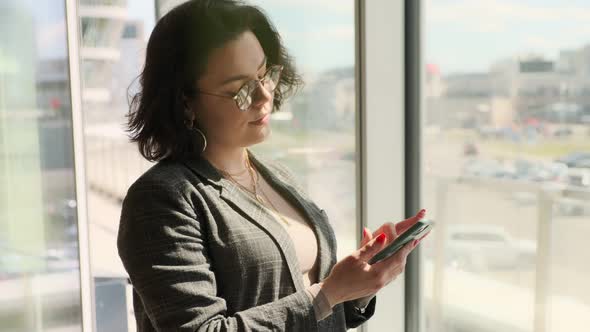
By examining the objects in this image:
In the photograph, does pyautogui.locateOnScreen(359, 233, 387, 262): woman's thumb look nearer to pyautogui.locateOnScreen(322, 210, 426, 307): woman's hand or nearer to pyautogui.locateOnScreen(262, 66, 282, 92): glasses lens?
pyautogui.locateOnScreen(322, 210, 426, 307): woman's hand

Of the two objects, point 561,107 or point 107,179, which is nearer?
point 561,107

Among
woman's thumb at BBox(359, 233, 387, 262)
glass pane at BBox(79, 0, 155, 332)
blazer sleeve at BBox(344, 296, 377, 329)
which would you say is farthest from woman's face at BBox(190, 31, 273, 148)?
glass pane at BBox(79, 0, 155, 332)

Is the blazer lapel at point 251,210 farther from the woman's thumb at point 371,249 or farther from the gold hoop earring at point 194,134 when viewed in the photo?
the woman's thumb at point 371,249

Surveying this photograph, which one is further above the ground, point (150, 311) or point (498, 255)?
point (150, 311)

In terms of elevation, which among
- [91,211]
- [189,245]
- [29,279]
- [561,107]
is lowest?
[29,279]

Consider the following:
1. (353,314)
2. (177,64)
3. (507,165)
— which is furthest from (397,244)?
(507,165)

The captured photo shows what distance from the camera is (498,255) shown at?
7.61 ft

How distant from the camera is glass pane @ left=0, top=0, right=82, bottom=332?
8.05 feet

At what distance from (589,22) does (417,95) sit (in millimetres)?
769

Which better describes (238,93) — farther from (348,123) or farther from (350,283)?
(348,123)

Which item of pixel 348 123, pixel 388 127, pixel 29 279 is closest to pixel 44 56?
pixel 29 279

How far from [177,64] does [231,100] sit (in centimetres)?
13

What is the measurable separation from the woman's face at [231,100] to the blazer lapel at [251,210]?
3.1 inches

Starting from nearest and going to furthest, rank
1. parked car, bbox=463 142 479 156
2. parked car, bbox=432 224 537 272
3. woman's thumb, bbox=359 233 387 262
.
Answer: woman's thumb, bbox=359 233 387 262
parked car, bbox=432 224 537 272
parked car, bbox=463 142 479 156
